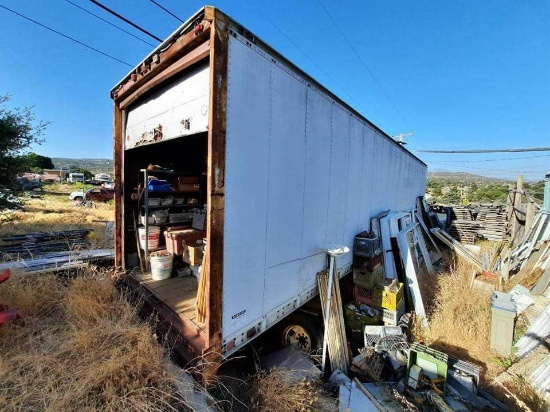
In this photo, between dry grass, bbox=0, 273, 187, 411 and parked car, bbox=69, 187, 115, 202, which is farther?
parked car, bbox=69, 187, 115, 202

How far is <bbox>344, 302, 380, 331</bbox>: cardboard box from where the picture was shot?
14.2 ft

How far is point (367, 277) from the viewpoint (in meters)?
4.76

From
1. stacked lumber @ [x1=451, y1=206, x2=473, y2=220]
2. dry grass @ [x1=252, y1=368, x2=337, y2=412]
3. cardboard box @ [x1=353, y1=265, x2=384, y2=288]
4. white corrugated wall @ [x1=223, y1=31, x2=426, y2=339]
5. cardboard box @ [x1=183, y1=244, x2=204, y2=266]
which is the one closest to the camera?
white corrugated wall @ [x1=223, y1=31, x2=426, y2=339]

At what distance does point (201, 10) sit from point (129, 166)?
10.3ft

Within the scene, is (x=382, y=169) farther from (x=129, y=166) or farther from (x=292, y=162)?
(x=129, y=166)

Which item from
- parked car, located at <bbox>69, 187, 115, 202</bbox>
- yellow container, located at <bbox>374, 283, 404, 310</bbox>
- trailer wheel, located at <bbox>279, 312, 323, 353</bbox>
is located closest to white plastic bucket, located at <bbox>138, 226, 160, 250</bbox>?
trailer wheel, located at <bbox>279, 312, 323, 353</bbox>

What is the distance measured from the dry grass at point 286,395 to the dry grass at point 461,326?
258cm

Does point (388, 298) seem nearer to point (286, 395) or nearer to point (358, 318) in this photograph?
point (358, 318)

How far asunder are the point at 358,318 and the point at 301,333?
4.07 ft

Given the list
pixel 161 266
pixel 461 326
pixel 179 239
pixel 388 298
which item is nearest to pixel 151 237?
pixel 179 239

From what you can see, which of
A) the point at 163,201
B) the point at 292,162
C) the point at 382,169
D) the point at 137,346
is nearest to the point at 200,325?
the point at 137,346

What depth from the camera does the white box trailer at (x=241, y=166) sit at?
2.18 m

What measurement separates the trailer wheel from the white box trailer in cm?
48

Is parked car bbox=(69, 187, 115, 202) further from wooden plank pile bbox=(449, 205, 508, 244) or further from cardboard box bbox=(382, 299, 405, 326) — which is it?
wooden plank pile bbox=(449, 205, 508, 244)
